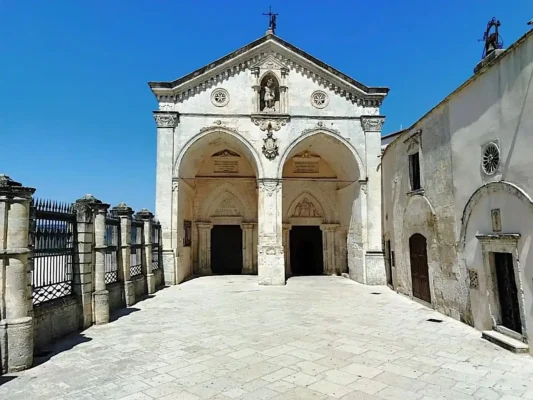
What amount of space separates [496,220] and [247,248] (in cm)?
1338

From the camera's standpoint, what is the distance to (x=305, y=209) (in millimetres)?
19328

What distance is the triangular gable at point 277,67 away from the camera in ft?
52.0

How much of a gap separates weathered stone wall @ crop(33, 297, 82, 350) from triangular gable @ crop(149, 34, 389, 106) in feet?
34.5

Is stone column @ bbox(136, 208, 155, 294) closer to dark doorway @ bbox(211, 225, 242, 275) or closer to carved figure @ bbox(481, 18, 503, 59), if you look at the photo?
dark doorway @ bbox(211, 225, 242, 275)

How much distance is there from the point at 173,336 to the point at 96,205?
3.57 metres

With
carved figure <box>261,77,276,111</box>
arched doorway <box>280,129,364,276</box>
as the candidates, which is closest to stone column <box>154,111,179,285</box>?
carved figure <box>261,77,276,111</box>

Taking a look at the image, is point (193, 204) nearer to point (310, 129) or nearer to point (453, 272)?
point (310, 129)

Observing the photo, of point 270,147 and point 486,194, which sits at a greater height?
point 270,147

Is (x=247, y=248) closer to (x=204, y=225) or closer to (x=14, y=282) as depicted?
(x=204, y=225)

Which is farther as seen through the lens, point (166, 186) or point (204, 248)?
point (204, 248)

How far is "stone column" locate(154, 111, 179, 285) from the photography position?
15.0 m

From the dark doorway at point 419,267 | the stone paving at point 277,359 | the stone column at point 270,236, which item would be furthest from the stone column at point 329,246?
the stone paving at point 277,359

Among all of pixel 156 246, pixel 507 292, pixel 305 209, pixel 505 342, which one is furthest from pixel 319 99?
pixel 505 342

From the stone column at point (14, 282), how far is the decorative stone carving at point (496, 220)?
8.32 metres
